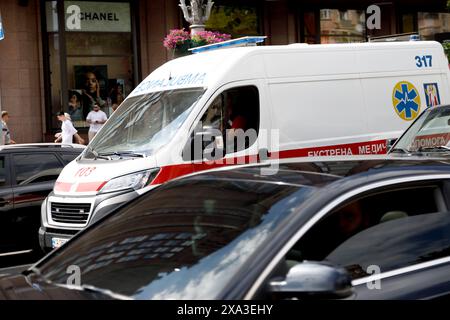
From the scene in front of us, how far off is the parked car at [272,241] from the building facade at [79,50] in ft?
53.7

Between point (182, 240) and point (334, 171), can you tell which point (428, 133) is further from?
point (182, 240)

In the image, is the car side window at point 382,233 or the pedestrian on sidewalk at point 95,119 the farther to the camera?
the pedestrian on sidewalk at point 95,119

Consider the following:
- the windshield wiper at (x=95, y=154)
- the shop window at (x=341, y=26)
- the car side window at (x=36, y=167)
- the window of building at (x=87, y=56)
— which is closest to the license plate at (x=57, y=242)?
the windshield wiper at (x=95, y=154)

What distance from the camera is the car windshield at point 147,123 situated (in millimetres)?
8297

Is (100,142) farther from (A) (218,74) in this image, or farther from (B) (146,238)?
(B) (146,238)

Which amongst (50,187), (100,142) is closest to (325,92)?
(100,142)

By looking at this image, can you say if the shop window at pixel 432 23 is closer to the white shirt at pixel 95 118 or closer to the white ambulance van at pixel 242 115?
the white shirt at pixel 95 118

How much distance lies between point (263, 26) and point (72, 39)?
676 cm

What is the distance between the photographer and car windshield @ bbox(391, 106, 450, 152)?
8734 millimetres

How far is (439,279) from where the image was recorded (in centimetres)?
370

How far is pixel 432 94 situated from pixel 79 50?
42.2ft

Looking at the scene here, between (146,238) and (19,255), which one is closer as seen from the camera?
(146,238)

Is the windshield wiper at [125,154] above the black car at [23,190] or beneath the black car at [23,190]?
above

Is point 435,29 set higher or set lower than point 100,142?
higher
